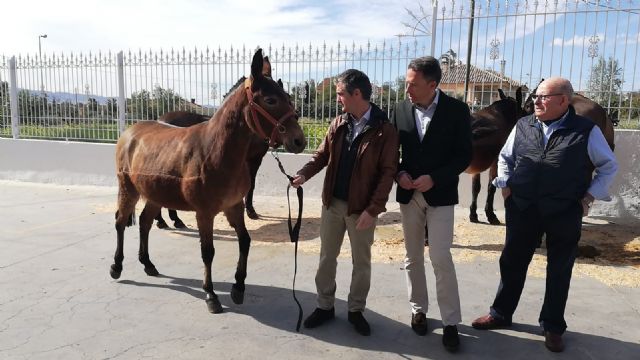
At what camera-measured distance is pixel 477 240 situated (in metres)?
6.05

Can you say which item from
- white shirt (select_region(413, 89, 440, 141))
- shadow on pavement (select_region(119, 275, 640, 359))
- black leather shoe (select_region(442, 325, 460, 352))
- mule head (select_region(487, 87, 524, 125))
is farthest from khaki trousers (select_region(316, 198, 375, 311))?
mule head (select_region(487, 87, 524, 125))

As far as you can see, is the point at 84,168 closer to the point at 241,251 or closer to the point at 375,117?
the point at 241,251

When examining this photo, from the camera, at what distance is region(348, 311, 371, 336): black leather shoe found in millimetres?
3367

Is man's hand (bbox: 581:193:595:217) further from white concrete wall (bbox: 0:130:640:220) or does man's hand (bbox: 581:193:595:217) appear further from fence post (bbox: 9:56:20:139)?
fence post (bbox: 9:56:20:139)

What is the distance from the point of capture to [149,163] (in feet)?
13.6

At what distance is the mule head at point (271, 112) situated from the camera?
3352mm

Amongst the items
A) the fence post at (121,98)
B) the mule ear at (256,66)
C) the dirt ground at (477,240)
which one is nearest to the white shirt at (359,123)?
the mule ear at (256,66)

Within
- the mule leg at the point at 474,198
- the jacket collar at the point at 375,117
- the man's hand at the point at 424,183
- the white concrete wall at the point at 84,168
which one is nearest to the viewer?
the man's hand at the point at 424,183

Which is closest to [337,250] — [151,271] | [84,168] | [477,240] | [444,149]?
[444,149]

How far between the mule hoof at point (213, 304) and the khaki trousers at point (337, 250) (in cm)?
87

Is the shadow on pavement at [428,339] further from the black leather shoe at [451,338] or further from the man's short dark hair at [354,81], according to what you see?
the man's short dark hair at [354,81]

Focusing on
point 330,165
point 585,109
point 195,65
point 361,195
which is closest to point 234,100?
point 330,165

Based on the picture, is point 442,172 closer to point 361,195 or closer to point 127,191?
point 361,195

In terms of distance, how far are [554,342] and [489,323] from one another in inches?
17.8
